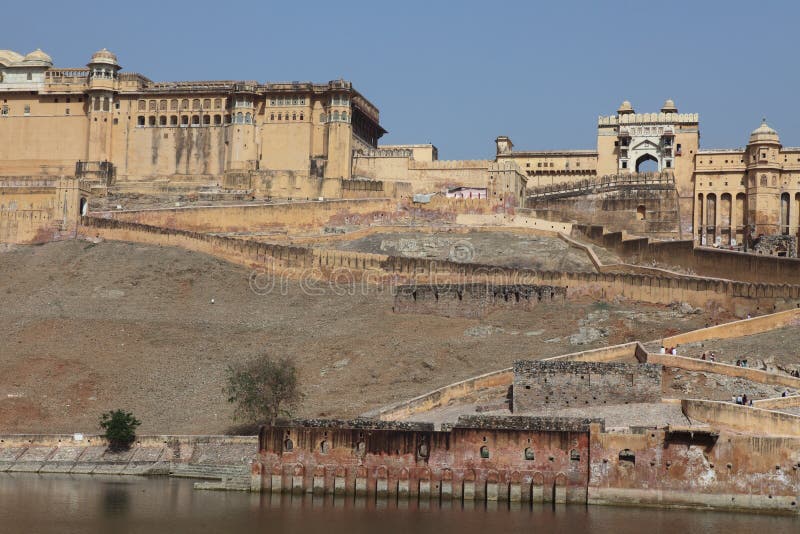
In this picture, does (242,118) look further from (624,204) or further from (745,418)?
(745,418)

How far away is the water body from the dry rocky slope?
284 inches

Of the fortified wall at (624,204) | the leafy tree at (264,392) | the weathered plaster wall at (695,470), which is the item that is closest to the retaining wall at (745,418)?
the weathered plaster wall at (695,470)

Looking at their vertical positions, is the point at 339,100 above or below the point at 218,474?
above

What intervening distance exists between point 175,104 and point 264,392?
134ft

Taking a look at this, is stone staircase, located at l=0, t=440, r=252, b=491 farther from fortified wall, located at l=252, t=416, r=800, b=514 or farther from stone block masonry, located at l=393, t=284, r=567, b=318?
stone block masonry, located at l=393, t=284, r=567, b=318

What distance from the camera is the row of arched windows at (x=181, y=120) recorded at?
272ft

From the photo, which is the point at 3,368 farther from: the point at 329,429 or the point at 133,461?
the point at 329,429

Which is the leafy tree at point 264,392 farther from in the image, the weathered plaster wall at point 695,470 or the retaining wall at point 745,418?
the retaining wall at point 745,418

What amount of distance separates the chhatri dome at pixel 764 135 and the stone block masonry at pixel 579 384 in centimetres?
3506

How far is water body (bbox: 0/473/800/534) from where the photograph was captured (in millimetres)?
35594

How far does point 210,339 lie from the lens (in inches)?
2186

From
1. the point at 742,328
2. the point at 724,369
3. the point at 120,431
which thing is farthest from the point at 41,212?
the point at 724,369

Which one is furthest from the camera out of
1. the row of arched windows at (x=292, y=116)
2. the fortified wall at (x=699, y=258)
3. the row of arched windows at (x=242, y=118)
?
the row of arched windows at (x=242, y=118)

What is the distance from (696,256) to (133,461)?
28678 millimetres
